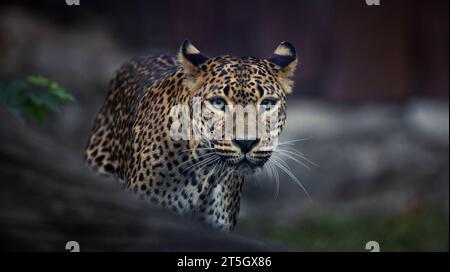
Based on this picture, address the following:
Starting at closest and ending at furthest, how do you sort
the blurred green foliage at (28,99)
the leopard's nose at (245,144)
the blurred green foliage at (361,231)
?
1. the blurred green foliage at (28,99)
2. the leopard's nose at (245,144)
3. the blurred green foliage at (361,231)

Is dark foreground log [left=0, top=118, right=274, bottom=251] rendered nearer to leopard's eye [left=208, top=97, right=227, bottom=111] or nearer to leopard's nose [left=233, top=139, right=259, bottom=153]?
leopard's nose [left=233, top=139, right=259, bottom=153]

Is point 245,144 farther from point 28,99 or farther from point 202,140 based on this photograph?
point 28,99

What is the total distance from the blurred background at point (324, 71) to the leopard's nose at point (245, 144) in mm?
5537

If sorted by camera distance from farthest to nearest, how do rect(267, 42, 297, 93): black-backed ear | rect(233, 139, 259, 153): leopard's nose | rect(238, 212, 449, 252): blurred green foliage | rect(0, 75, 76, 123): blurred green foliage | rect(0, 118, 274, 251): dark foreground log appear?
rect(238, 212, 449, 252): blurred green foliage < rect(267, 42, 297, 93): black-backed ear < rect(233, 139, 259, 153): leopard's nose < rect(0, 75, 76, 123): blurred green foliage < rect(0, 118, 274, 251): dark foreground log

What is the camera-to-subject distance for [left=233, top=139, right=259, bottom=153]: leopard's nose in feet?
16.1

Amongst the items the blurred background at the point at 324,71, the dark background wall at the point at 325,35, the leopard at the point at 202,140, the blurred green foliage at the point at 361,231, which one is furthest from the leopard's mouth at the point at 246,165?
the dark background wall at the point at 325,35

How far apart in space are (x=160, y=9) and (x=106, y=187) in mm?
7151

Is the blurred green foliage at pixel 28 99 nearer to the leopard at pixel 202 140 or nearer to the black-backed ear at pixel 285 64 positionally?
the leopard at pixel 202 140

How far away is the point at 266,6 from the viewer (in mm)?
10953

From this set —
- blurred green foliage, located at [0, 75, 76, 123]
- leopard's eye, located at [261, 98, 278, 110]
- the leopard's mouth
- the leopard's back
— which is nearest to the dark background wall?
the leopard's back

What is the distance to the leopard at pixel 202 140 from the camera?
16.5 feet

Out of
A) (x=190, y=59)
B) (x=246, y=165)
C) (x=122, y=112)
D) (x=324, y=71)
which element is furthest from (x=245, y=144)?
(x=324, y=71)

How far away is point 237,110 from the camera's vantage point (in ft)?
16.3
